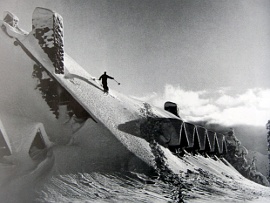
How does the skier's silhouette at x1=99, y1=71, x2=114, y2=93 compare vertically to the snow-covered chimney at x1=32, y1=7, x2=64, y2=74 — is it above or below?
below

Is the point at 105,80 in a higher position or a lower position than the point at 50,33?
lower

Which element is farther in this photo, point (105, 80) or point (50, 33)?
point (105, 80)

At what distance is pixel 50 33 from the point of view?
10.7 m

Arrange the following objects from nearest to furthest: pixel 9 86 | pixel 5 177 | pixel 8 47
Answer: pixel 5 177
pixel 9 86
pixel 8 47

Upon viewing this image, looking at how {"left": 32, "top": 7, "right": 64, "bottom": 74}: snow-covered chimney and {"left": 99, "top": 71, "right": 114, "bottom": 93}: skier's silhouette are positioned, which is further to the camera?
{"left": 99, "top": 71, "right": 114, "bottom": 93}: skier's silhouette

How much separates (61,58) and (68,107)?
1837mm

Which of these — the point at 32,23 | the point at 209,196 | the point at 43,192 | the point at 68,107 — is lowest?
the point at 43,192

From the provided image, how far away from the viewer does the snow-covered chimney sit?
10.5 m

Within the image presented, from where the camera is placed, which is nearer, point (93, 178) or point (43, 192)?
point (43, 192)

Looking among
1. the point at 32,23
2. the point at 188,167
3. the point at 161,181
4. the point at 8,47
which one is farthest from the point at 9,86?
the point at 188,167

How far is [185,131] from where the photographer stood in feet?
42.3

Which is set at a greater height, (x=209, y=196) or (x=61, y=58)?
(x=61, y=58)

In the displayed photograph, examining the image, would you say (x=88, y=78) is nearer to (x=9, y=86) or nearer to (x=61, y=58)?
(x=61, y=58)

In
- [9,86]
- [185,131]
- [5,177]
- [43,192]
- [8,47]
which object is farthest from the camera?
[185,131]
